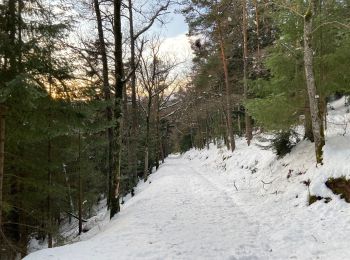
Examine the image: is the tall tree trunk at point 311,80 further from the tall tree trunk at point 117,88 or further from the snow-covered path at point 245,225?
the tall tree trunk at point 117,88

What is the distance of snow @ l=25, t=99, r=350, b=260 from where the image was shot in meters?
7.16

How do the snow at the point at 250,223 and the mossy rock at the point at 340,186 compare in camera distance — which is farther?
the mossy rock at the point at 340,186

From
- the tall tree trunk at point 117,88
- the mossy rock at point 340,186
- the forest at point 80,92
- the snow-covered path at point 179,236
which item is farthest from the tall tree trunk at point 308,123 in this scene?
the tall tree trunk at point 117,88

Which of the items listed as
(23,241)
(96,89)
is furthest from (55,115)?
(23,241)

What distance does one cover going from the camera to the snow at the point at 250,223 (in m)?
7.16

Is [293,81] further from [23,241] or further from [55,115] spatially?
[23,241]

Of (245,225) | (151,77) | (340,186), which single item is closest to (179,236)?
(245,225)

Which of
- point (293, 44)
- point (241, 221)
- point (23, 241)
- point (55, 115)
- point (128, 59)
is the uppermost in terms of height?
point (128, 59)

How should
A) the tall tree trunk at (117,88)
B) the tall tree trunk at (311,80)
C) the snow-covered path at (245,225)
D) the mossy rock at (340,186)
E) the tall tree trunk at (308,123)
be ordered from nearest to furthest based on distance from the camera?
1. the snow-covered path at (245,225)
2. the mossy rock at (340,186)
3. the tall tree trunk at (311,80)
4. the tall tree trunk at (308,123)
5. the tall tree trunk at (117,88)

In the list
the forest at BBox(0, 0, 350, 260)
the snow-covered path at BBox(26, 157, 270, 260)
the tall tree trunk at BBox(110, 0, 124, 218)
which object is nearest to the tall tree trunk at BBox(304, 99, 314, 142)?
the forest at BBox(0, 0, 350, 260)

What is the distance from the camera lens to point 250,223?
31.1 feet

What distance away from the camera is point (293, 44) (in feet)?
41.1

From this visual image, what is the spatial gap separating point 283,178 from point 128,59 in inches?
710

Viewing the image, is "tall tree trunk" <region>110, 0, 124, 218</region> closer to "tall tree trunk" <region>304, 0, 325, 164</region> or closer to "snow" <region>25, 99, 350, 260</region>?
"snow" <region>25, 99, 350, 260</region>
